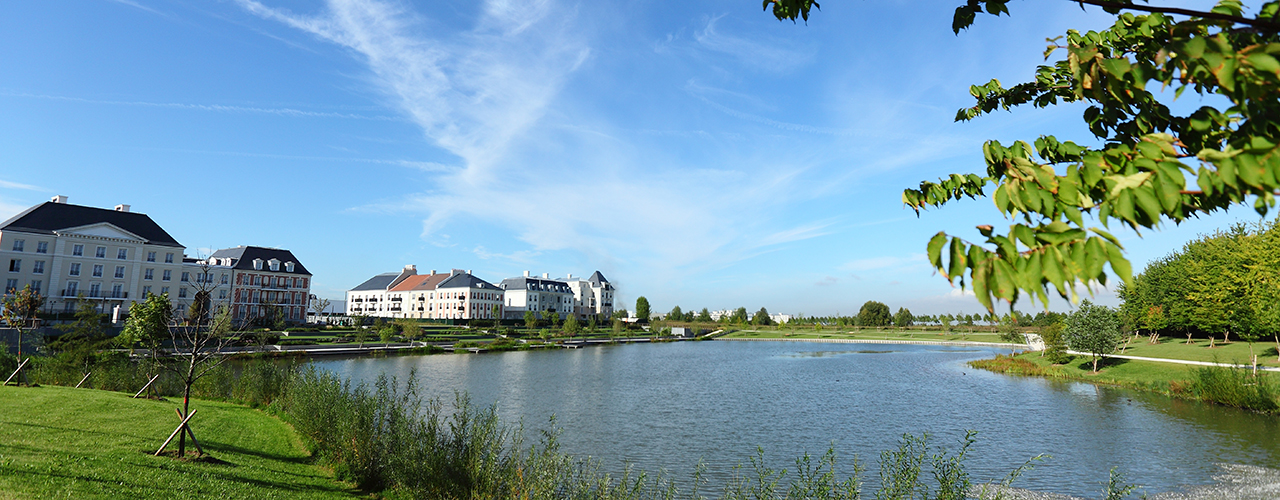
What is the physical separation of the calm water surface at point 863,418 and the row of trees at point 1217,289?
6892 millimetres

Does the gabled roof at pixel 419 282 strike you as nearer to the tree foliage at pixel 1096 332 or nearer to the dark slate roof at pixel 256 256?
the dark slate roof at pixel 256 256

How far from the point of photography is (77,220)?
6019 centimetres

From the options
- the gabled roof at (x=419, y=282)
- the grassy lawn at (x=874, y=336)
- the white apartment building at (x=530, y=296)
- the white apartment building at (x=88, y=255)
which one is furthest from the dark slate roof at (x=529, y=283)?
the white apartment building at (x=88, y=255)

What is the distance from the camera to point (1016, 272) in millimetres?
2102

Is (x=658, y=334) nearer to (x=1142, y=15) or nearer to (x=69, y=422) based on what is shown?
(x=69, y=422)

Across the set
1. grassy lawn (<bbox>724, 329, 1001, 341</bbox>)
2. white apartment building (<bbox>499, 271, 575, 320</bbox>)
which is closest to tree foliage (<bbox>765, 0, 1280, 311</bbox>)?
grassy lawn (<bbox>724, 329, 1001, 341</bbox>)

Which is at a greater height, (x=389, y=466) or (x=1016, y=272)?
(x=1016, y=272)

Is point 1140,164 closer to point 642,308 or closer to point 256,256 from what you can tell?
point 256,256

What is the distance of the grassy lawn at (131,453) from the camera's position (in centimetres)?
921

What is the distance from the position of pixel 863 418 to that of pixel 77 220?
256 feet

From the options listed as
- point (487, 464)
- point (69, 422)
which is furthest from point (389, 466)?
point (69, 422)

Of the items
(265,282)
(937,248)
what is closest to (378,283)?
(265,282)

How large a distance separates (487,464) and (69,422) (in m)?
10.6

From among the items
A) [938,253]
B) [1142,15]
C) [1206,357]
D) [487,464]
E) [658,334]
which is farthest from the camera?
[658,334]
